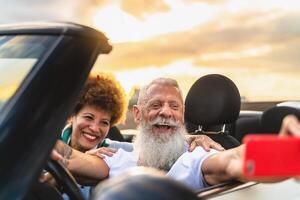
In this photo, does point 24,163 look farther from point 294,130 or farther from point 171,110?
point 171,110

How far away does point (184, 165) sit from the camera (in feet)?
10.3

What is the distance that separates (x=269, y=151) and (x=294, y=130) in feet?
1.25

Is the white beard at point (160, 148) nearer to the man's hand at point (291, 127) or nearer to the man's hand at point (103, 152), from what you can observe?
the man's hand at point (103, 152)

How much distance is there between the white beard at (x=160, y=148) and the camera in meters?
3.51

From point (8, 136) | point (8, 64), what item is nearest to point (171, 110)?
point (8, 64)

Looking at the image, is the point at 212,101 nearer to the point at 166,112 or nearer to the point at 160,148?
the point at 166,112

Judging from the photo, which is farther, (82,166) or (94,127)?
(94,127)

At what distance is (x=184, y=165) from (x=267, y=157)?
5.98 feet

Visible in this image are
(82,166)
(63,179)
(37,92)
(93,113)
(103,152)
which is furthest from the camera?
(93,113)

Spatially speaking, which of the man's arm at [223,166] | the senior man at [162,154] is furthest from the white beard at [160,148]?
the man's arm at [223,166]

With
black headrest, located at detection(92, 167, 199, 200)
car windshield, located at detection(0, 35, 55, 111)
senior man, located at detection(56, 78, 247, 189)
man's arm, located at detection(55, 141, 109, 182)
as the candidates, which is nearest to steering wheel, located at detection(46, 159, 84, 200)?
car windshield, located at detection(0, 35, 55, 111)

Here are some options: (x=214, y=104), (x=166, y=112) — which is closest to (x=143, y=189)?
(x=166, y=112)

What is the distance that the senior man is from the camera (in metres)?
2.99

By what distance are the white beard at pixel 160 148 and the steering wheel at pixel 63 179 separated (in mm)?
1149
